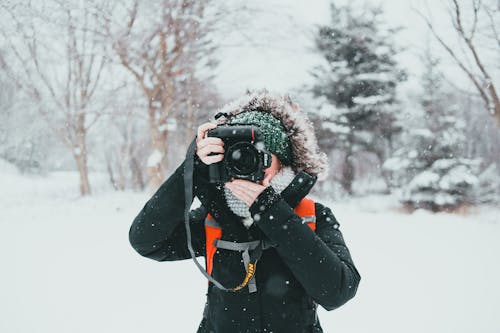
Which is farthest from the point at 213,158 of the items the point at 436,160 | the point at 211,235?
the point at 436,160

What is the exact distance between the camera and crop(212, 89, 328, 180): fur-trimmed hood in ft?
3.66

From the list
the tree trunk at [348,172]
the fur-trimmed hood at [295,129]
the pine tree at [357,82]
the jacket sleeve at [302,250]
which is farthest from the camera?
the tree trunk at [348,172]

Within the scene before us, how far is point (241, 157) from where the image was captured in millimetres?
921

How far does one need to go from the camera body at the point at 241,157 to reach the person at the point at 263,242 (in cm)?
2

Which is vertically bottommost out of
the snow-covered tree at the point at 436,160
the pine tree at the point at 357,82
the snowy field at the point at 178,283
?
the snowy field at the point at 178,283

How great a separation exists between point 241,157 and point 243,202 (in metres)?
0.15

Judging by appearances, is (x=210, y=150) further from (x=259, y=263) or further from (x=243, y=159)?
(x=259, y=263)

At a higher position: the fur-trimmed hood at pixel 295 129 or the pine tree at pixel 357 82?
the pine tree at pixel 357 82

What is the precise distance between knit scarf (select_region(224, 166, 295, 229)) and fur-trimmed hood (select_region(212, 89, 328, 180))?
3.1 inches

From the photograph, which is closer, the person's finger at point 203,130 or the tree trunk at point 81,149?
the person's finger at point 203,130

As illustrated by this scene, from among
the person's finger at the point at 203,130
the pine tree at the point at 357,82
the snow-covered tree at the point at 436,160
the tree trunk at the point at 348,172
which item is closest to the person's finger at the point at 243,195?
the person's finger at the point at 203,130

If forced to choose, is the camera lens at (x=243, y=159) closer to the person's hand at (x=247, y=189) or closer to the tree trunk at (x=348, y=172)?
the person's hand at (x=247, y=189)

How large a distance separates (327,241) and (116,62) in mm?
6852

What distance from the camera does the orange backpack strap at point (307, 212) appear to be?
0.99 meters
